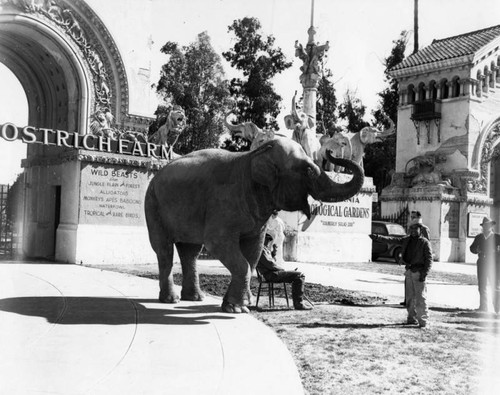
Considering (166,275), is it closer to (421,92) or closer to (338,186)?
(338,186)

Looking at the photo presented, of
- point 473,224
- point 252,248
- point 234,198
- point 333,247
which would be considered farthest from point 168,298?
A: point 473,224

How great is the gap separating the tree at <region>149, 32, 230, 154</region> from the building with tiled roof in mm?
10856

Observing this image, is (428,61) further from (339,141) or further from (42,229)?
(42,229)

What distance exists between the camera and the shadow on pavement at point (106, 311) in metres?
7.27

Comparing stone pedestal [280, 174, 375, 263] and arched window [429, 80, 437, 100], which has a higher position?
arched window [429, 80, 437, 100]

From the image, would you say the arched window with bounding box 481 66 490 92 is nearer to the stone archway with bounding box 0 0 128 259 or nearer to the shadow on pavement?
the stone archway with bounding box 0 0 128 259

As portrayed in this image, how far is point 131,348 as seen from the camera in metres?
5.89

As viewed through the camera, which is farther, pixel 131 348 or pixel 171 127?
pixel 171 127

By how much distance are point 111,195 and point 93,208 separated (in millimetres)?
636

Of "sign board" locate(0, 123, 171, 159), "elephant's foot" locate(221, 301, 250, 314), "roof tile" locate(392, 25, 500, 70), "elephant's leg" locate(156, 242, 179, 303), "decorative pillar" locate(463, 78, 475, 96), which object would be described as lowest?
"elephant's foot" locate(221, 301, 250, 314)

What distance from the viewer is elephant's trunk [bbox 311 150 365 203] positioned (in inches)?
300

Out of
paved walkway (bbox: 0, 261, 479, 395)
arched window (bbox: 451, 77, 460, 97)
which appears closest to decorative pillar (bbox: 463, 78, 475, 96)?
arched window (bbox: 451, 77, 460, 97)

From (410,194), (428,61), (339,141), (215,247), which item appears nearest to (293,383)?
(215,247)

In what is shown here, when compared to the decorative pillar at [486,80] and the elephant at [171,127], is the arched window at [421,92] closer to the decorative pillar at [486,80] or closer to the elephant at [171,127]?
the decorative pillar at [486,80]
